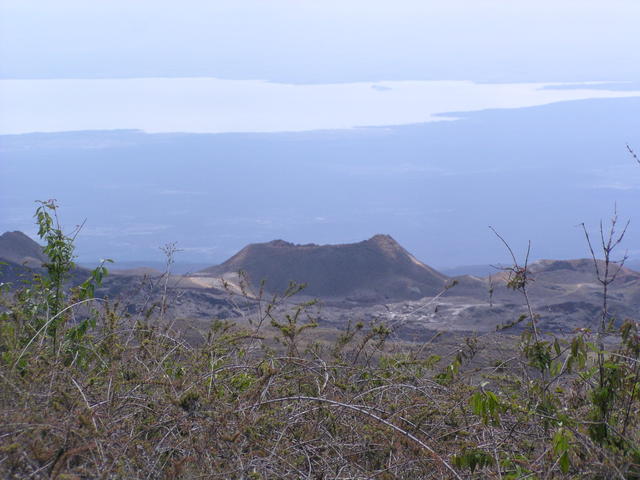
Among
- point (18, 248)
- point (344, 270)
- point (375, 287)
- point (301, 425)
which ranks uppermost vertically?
point (301, 425)

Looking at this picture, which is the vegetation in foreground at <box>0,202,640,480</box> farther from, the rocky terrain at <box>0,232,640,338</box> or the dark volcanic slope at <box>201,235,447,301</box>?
the dark volcanic slope at <box>201,235,447,301</box>

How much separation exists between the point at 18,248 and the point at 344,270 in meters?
9.98

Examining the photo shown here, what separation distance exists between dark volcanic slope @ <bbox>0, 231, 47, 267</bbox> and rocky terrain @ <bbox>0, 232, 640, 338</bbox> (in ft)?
0.09

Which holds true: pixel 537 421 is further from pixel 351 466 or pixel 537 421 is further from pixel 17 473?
pixel 17 473

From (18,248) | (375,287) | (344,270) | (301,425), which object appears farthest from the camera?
(344,270)

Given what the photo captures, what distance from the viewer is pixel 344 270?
83.4 ft

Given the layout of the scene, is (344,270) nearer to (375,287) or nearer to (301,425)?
(375,287)

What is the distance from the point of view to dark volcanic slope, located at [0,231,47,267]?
70.7 feet

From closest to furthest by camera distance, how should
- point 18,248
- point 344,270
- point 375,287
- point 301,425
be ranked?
point 301,425
point 18,248
point 375,287
point 344,270

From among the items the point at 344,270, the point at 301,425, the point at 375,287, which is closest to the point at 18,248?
the point at 344,270

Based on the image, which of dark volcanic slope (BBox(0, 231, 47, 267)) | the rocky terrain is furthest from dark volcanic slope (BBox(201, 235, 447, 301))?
dark volcanic slope (BBox(0, 231, 47, 267))

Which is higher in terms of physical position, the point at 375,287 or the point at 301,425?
the point at 301,425

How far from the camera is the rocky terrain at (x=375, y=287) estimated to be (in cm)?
2083

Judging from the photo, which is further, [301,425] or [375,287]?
[375,287]
